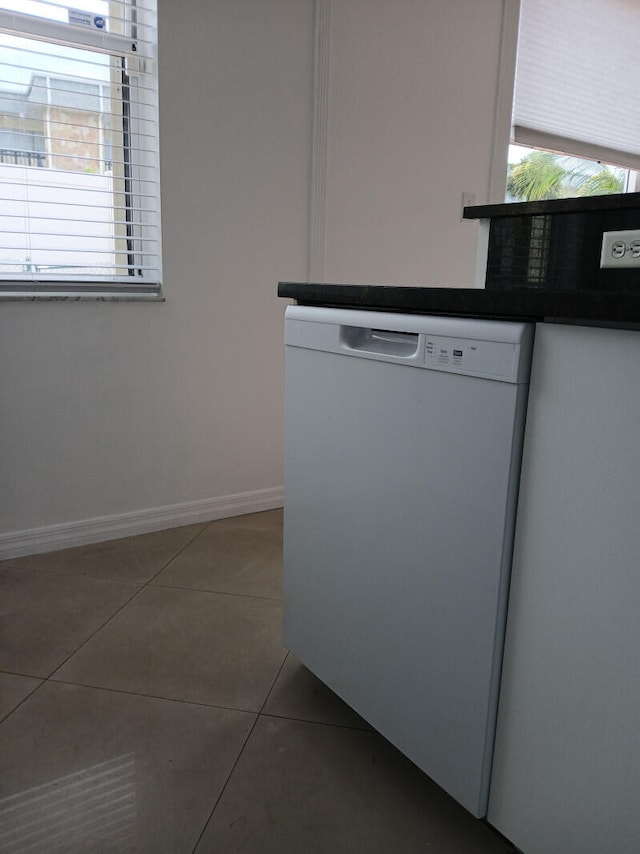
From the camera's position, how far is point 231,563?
2.20 meters

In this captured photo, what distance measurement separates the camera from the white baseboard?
7.22 ft

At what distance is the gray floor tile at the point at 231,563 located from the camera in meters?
2.04

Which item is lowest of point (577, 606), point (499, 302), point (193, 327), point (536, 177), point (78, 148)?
point (577, 606)

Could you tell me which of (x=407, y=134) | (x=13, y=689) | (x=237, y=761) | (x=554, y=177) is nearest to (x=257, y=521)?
(x=13, y=689)

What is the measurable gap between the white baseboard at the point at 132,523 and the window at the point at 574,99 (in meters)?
1.92

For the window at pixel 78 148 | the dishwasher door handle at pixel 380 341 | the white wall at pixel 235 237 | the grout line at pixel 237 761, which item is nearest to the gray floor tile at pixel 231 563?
the white wall at pixel 235 237

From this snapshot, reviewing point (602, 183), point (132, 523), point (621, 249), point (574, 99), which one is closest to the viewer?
point (621, 249)

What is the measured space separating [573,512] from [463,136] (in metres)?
2.47

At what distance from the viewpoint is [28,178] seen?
206 centimetres

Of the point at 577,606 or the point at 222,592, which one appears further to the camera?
the point at 222,592

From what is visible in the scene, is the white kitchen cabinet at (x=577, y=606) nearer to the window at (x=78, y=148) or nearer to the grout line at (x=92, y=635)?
the grout line at (x=92, y=635)

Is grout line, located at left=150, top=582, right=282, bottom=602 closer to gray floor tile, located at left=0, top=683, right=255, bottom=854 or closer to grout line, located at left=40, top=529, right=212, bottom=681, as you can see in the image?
grout line, located at left=40, top=529, right=212, bottom=681

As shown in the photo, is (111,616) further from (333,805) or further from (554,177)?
(554,177)

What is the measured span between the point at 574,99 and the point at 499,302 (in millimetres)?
2902
